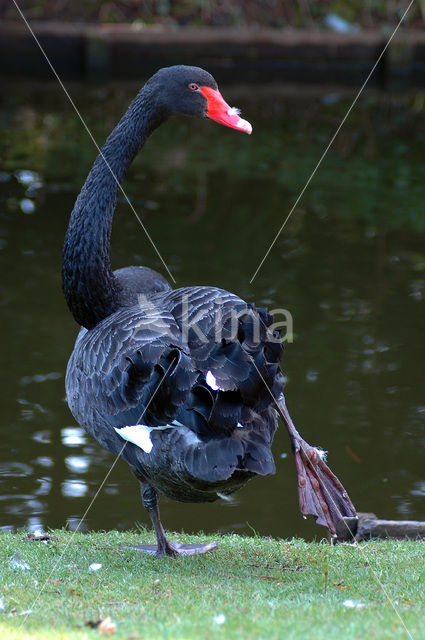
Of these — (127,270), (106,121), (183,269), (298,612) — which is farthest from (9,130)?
(298,612)

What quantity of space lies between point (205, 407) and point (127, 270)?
1745 millimetres

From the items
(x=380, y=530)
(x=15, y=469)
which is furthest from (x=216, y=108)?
(x=15, y=469)

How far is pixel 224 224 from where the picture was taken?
10570 mm

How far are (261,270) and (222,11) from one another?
36.0 feet

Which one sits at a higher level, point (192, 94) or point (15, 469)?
point (192, 94)

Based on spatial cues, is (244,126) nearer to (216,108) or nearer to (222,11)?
(216,108)

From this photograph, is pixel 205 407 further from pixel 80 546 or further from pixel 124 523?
pixel 124 523

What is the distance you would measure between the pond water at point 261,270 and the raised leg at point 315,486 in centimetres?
132

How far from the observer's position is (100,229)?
483 cm

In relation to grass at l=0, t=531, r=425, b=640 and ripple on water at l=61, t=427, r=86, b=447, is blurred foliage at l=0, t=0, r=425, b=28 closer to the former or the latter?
ripple on water at l=61, t=427, r=86, b=447

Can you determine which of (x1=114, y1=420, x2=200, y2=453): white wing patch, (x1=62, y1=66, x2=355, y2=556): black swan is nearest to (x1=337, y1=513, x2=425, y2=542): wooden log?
(x1=62, y1=66, x2=355, y2=556): black swan

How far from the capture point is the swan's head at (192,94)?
4738 millimetres

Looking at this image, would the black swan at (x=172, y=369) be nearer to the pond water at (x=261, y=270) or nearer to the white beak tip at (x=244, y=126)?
the white beak tip at (x=244, y=126)

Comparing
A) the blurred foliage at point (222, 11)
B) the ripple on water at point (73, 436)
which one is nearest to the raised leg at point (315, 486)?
the ripple on water at point (73, 436)
